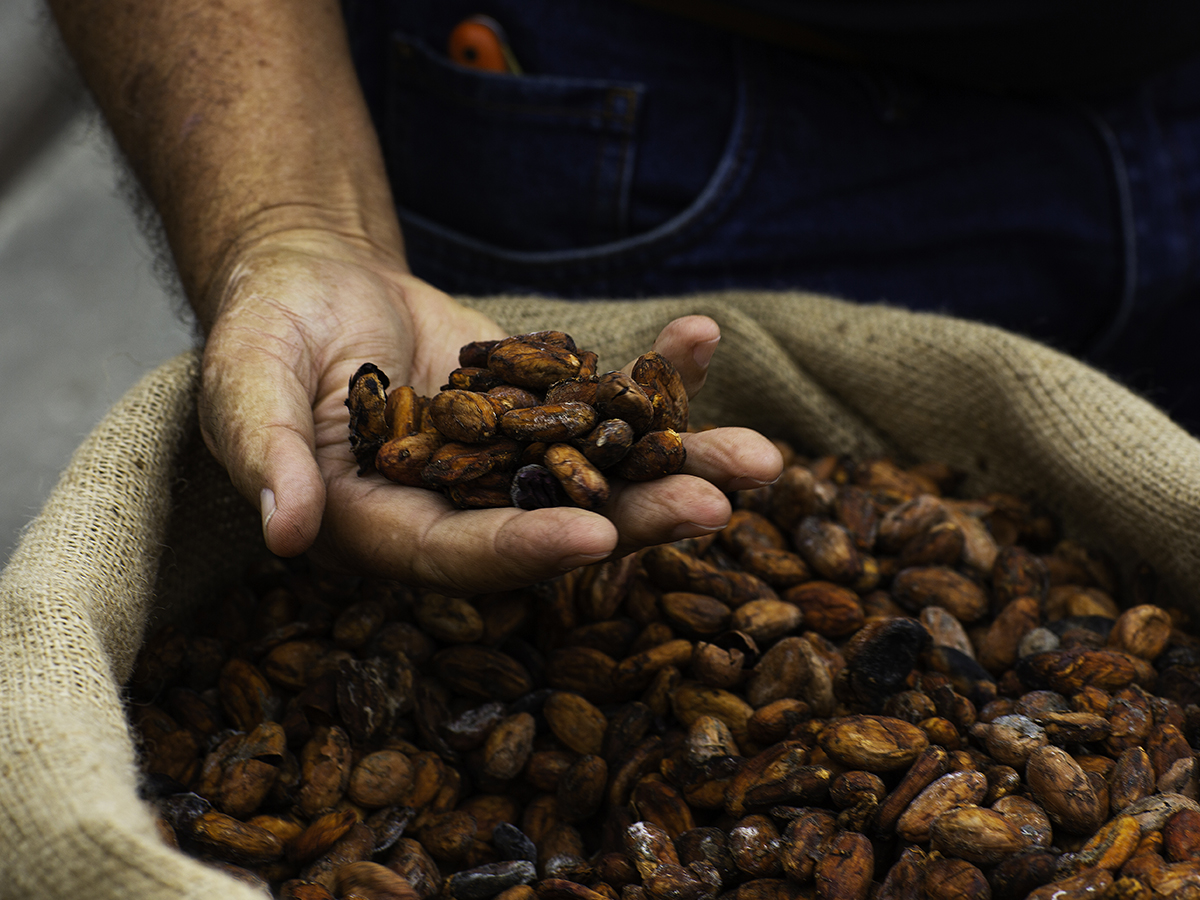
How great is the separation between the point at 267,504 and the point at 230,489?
49cm

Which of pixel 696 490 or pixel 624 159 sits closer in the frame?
pixel 696 490

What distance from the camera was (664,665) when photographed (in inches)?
45.4

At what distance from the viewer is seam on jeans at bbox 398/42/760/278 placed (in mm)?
1890

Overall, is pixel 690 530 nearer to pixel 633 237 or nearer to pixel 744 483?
pixel 744 483

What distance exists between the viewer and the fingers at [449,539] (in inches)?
33.8

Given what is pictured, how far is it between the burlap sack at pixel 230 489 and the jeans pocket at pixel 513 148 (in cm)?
36

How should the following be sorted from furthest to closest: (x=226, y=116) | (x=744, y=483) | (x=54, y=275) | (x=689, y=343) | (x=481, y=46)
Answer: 1. (x=54, y=275)
2. (x=481, y=46)
3. (x=226, y=116)
4. (x=689, y=343)
5. (x=744, y=483)

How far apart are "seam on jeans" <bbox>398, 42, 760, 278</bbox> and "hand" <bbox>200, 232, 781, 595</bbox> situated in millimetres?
661

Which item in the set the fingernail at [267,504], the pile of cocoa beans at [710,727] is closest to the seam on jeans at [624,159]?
the pile of cocoa beans at [710,727]

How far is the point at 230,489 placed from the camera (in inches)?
53.0

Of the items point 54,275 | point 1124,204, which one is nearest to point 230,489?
point 1124,204

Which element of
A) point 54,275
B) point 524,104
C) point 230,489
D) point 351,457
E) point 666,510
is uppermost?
point 524,104

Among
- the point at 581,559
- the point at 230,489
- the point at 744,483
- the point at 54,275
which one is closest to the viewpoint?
the point at 581,559

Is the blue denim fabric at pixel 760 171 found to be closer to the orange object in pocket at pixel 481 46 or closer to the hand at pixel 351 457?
the orange object in pocket at pixel 481 46
